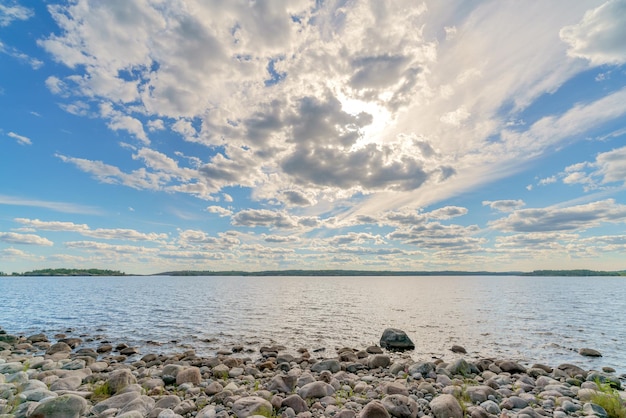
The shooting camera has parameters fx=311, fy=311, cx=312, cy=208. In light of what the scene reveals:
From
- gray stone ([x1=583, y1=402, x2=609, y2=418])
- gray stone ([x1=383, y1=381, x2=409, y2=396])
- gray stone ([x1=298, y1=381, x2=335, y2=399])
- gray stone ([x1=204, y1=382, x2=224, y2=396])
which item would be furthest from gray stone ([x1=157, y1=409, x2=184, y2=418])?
gray stone ([x1=583, y1=402, x2=609, y2=418])

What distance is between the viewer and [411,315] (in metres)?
37.4

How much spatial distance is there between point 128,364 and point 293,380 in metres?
10.3

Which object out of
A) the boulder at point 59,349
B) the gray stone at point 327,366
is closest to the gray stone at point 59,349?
the boulder at point 59,349

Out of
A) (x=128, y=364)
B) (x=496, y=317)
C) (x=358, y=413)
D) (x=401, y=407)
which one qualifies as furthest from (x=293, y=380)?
(x=496, y=317)

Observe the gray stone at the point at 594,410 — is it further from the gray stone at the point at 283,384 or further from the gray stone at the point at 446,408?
the gray stone at the point at 283,384

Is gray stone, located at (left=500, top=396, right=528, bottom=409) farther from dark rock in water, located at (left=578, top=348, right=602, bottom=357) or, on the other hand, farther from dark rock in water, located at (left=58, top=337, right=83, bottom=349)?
dark rock in water, located at (left=58, top=337, right=83, bottom=349)

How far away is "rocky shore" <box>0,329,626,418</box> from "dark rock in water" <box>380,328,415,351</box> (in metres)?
3.94

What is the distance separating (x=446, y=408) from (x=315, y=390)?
15.1 ft

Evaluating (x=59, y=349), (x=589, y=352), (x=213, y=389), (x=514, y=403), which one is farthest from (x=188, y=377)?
(x=589, y=352)

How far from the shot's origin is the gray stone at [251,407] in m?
9.62

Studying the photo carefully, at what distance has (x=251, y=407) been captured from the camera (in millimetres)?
9805

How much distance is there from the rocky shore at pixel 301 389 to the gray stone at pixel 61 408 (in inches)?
0.9

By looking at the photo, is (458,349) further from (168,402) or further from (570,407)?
(168,402)

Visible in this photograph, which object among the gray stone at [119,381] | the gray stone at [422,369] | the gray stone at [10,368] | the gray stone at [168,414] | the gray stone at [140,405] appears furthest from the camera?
the gray stone at [422,369]
